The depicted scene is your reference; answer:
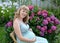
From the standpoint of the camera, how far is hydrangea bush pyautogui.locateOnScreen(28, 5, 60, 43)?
22.3ft

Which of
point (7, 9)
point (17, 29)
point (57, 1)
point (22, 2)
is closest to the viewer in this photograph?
point (17, 29)

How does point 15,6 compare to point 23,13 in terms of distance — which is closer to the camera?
point 23,13

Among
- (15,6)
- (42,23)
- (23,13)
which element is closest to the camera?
(23,13)

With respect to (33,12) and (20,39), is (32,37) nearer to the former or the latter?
(20,39)

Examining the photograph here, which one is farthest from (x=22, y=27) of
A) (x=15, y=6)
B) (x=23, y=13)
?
(x=15, y=6)

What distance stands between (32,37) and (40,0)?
8.07m

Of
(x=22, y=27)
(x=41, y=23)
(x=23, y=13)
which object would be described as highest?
(x=23, y=13)

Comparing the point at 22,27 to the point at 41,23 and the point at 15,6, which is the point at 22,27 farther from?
the point at 15,6

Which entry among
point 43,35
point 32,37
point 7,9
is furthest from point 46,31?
point 7,9

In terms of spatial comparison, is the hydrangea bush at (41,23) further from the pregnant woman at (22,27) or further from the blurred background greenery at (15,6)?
the blurred background greenery at (15,6)

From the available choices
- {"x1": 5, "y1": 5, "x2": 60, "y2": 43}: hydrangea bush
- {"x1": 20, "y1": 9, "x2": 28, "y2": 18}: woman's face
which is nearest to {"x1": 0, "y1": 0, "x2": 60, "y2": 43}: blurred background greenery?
{"x1": 5, "y1": 5, "x2": 60, "y2": 43}: hydrangea bush

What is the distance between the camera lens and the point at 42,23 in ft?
22.5

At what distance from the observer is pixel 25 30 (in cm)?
536

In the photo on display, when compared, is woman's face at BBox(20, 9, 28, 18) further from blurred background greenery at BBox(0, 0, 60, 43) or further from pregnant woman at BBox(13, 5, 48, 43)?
blurred background greenery at BBox(0, 0, 60, 43)
